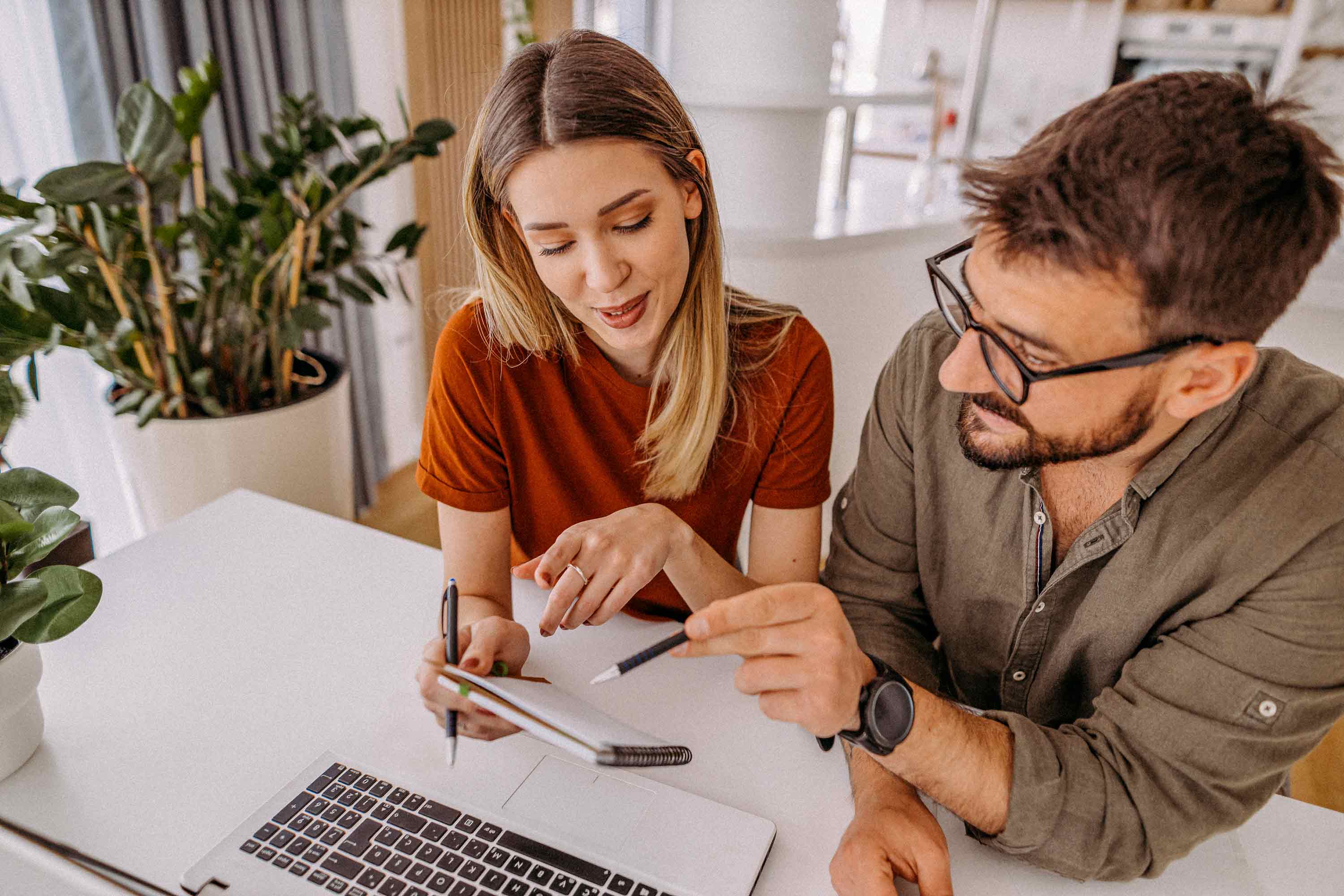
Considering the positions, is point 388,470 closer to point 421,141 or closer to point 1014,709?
point 421,141

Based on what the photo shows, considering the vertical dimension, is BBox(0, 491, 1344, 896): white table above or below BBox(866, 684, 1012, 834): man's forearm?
below

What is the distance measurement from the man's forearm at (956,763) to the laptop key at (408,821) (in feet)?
1.40

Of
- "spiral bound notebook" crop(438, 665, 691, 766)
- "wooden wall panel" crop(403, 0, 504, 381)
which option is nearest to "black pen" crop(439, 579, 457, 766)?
"spiral bound notebook" crop(438, 665, 691, 766)

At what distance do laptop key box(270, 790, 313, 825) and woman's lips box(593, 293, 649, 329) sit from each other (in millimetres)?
607

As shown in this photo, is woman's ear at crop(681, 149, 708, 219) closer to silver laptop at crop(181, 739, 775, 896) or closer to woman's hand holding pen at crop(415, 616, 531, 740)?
woman's hand holding pen at crop(415, 616, 531, 740)

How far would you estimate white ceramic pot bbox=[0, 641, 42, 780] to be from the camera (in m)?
0.81

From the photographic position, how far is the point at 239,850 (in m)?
0.74

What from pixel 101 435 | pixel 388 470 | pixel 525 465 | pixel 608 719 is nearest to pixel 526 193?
pixel 525 465

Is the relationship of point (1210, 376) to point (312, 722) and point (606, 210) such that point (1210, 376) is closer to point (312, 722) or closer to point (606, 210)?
point (606, 210)

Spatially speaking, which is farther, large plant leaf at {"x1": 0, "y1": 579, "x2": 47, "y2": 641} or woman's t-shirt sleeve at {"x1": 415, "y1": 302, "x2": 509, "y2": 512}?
woman's t-shirt sleeve at {"x1": 415, "y1": 302, "x2": 509, "y2": 512}

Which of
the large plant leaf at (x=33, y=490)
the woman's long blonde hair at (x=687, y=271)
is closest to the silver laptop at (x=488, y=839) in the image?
the large plant leaf at (x=33, y=490)

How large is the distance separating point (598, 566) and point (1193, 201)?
2.05ft

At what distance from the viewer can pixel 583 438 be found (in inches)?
47.3

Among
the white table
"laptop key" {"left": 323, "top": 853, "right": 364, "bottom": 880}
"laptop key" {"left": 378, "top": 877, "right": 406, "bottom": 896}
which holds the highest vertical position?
"laptop key" {"left": 378, "top": 877, "right": 406, "bottom": 896}
